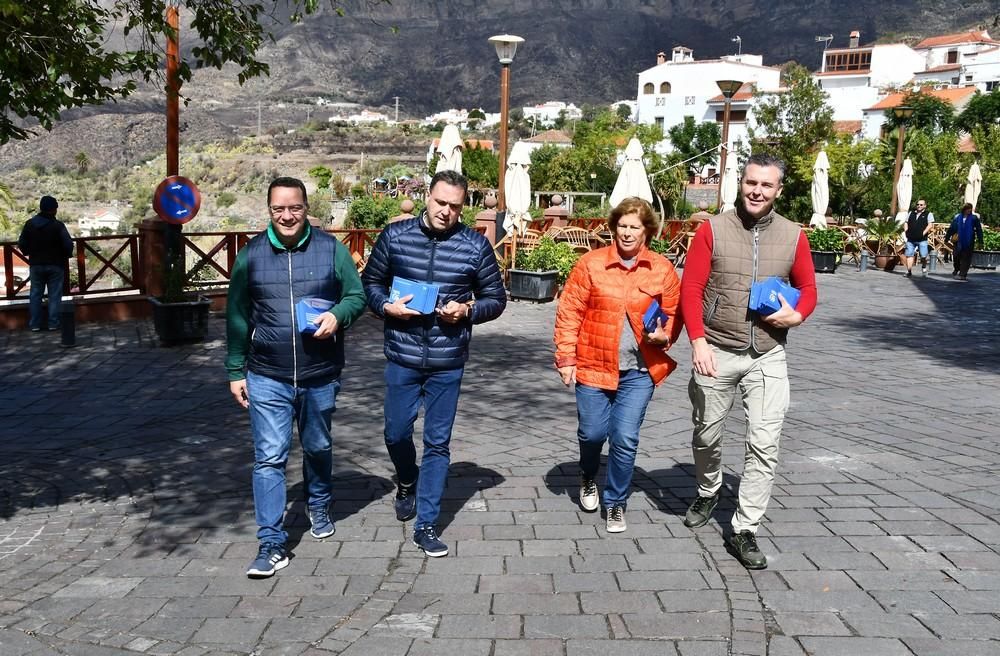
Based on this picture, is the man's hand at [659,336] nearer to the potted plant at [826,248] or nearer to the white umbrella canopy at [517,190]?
the white umbrella canopy at [517,190]

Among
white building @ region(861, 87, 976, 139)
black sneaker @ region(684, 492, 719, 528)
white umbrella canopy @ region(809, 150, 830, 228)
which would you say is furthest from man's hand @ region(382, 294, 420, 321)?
white building @ region(861, 87, 976, 139)

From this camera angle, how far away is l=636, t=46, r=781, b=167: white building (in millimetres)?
99250

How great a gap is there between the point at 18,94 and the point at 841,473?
5214 mm

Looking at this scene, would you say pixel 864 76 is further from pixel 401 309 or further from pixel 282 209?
pixel 282 209

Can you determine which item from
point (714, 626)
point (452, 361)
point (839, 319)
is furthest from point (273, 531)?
point (839, 319)

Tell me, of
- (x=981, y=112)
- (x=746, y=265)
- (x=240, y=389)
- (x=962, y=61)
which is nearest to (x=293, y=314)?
(x=240, y=389)

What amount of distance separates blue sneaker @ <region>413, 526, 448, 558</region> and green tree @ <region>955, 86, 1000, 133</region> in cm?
7303

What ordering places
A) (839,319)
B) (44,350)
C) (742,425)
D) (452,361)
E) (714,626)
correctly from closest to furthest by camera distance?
(714,626) → (452,361) → (742,425) → (44,350) → (839,319)

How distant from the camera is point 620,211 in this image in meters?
4.50

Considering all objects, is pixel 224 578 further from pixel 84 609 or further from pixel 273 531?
pixel 84 609

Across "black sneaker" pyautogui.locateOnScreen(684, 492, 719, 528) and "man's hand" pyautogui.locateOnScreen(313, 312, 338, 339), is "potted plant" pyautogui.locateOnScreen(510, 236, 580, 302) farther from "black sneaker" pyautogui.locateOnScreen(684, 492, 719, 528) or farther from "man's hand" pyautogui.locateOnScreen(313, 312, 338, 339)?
"man's hand" pyautogui.locateOnScreen(313, 312, 338, 339)

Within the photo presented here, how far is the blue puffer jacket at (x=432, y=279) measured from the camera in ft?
14.5

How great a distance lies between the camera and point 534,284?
13.8 m

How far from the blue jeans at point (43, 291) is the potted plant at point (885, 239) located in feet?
52.7
